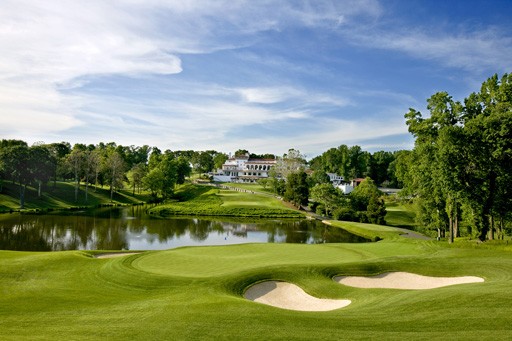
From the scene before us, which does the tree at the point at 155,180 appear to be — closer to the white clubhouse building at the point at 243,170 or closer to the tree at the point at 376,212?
the white clubhouse building at the point at 243,170

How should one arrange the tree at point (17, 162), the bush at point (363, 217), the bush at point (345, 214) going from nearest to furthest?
the tree at point (17, 162) → the bush at point (363, 217) → the bush at point (345, 214)

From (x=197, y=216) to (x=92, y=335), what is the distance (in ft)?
176

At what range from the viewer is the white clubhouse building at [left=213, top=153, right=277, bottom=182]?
12625 centimetres

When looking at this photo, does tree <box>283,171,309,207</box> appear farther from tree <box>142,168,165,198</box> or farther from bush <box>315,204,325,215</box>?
tree <box>142,168,165,198</box>

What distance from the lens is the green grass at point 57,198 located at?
57.1 meters

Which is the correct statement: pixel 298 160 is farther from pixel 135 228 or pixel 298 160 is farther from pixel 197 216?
pixel 135 228

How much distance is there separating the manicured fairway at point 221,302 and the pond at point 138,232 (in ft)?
37.1

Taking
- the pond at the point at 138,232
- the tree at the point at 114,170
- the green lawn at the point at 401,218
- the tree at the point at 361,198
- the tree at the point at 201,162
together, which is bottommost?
the pond at the point at 138,232

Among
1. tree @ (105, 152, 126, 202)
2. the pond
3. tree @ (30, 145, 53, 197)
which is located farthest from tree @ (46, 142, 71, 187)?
the pond

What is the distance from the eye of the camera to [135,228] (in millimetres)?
43094

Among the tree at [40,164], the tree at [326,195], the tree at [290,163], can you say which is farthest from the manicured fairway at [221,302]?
the tree at [290,163]

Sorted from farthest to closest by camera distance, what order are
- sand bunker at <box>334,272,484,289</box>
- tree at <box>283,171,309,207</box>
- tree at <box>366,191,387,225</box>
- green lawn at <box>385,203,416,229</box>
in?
tree at <box>283,171,309,207</box>, green lawn at <box>385,203,416,229</box>, tree at <box>366,191,387,225</box>, sand bunker at <box>334,272,484,289</box>

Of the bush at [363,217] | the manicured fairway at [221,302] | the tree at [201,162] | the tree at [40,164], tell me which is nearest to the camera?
the manicured fairway at [221,302]

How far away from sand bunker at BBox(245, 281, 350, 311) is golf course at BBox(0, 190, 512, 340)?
1.12ft
